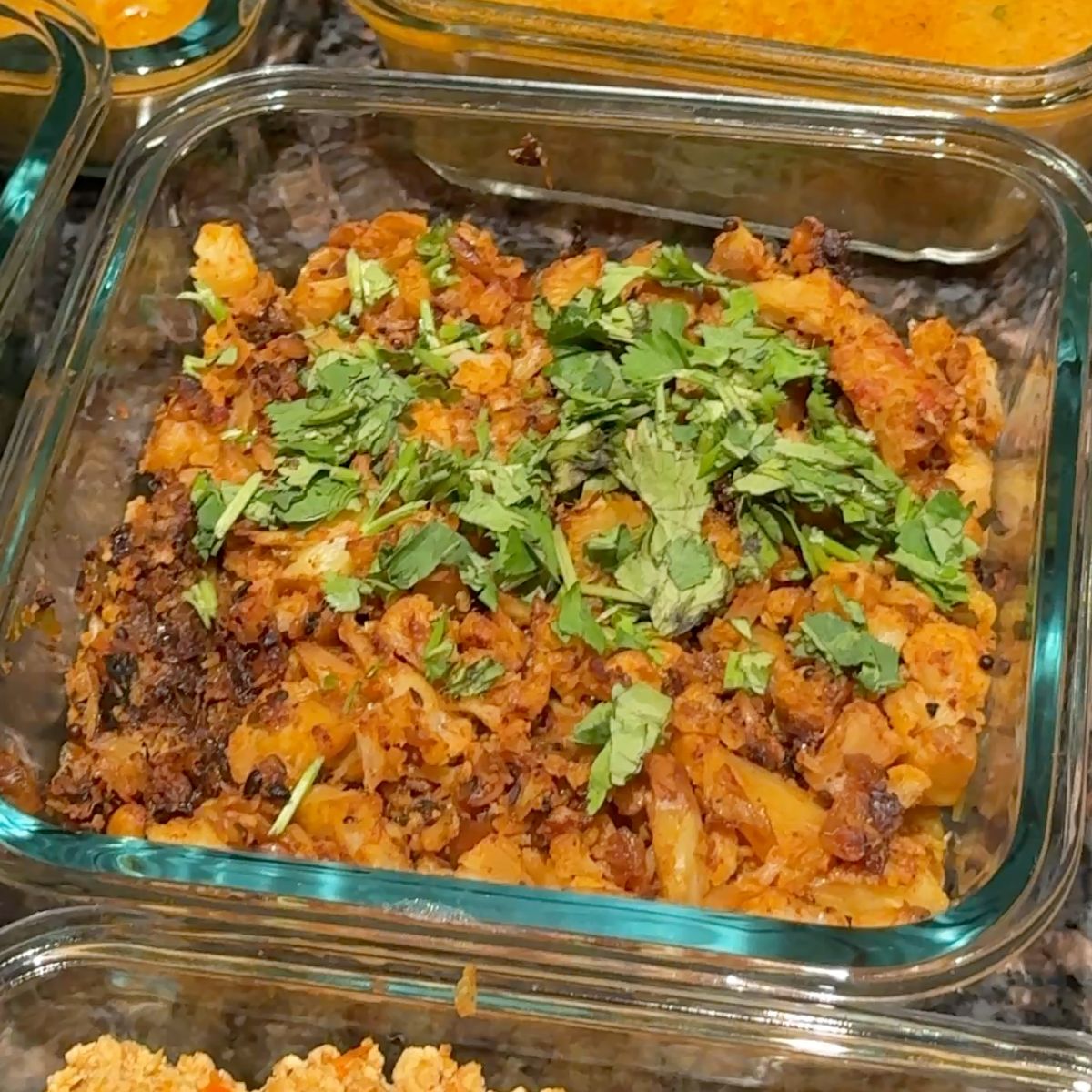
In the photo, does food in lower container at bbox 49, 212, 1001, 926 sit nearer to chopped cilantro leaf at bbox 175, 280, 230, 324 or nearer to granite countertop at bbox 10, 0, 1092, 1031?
chopped cilantro leaf at bbox 175, 280, 230, 324

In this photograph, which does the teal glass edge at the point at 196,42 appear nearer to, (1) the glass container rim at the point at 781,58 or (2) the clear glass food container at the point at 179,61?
(2) the clear glass food container at the point at 179,61

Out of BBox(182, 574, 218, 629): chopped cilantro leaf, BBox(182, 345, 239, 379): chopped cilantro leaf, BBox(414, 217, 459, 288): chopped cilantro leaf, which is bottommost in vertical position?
BBox(182, 574, 218, 629): chopped cilantro leaf

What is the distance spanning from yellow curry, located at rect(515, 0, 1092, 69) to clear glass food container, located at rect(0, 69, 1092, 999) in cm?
15

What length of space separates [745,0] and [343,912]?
1017 millimetres

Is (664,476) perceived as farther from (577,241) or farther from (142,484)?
(142,484)

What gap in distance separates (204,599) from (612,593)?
36 centimetres

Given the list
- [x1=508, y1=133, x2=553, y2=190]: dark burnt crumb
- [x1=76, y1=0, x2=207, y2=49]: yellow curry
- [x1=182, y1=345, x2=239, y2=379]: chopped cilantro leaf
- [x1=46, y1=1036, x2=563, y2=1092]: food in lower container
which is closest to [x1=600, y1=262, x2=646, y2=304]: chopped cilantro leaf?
[x1=508, y1=133, x2=553, y2=190]: dark burnt crumb

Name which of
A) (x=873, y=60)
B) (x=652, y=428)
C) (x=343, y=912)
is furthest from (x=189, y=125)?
(x=343, y=912)

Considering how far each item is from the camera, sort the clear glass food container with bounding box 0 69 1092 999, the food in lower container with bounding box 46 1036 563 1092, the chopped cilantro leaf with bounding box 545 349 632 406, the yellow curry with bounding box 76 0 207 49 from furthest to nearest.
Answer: the yellow curry with bounding box 76 0 207 49 < the chopped cilantro leaf with bounding box 545 349 632 406 < the food in lower container with bounding box 46 1036 563 1092 < the clear glass food container with bounding box 0 69 1092 999

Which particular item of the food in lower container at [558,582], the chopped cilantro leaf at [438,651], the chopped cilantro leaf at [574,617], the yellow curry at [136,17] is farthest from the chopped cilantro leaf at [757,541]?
the yellow curry at [136,17]

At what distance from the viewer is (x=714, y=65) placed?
1383mm

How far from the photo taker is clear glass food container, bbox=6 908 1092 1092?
104cm

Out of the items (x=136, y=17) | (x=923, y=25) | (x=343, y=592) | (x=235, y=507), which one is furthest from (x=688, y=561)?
(x=136, y=17)

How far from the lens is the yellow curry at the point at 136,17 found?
158 cm
